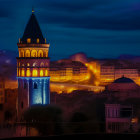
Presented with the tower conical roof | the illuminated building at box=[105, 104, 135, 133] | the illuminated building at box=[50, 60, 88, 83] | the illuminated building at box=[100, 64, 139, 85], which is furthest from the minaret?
the illuminated building at box=[100, 64, 139, 85]

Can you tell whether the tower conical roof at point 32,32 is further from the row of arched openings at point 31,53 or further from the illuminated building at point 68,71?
the illuminated building at point 68,71

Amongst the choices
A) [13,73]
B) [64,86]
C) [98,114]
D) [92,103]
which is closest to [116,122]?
[98,114]

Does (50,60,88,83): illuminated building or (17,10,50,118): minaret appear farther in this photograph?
(50,60,88,83): illuminated building

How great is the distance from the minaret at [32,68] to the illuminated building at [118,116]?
3.52 m

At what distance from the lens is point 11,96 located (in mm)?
19609

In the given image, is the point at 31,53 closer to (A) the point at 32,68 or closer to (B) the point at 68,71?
(A) the point at 32,68

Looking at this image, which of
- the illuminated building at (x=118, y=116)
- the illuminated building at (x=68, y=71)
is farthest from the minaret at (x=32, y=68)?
the illuminated building at (x=68, y=71)

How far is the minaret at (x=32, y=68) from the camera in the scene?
18.0 meters

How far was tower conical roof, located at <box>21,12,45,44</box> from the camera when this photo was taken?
18.0m

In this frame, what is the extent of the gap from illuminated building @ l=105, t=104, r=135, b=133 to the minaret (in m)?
3.52

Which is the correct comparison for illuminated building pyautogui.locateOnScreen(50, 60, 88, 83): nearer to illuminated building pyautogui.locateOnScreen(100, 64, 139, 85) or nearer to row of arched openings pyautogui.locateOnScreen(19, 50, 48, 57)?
illuminated building pyautogui.locateOnScreen(100, 64, 139, 85)

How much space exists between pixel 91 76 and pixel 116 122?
1192 centimetres

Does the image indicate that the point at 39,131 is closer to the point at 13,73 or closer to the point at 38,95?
the point at 38,95

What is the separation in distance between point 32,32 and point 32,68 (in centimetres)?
159
